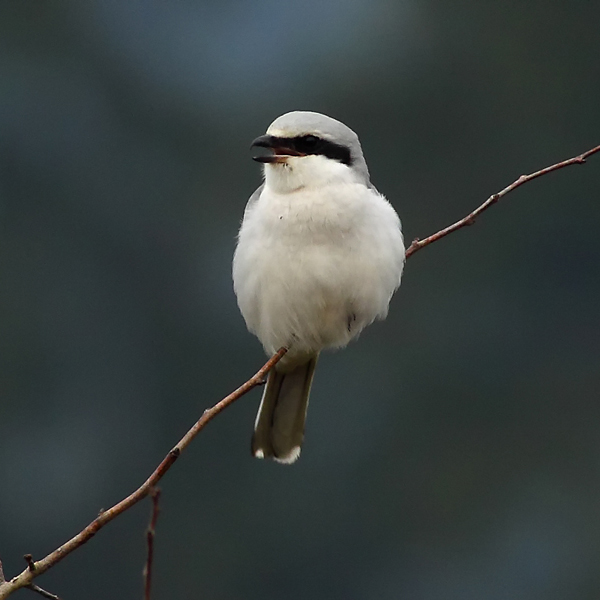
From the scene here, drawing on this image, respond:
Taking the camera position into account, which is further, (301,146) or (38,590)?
(301,146)

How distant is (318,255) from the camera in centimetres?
311

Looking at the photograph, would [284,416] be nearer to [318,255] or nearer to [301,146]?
[318,255]

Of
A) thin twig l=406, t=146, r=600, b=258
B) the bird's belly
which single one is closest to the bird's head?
the bird's belly

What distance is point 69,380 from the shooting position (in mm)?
15820

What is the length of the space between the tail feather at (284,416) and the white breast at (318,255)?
33 centimetres

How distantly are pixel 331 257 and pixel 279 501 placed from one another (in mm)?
12119

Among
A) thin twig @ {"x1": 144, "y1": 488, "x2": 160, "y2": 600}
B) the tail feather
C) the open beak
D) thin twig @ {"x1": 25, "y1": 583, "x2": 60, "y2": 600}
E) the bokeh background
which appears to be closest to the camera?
thin twig @ {"x1": 144, "y1": 488, "x2": 160, "y2": 600}

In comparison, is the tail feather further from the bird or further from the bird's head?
the bird's head

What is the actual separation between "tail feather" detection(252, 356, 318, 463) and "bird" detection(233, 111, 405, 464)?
299mm

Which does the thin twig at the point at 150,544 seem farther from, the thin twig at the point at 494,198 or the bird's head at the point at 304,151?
the bird's head at the point at 304,151

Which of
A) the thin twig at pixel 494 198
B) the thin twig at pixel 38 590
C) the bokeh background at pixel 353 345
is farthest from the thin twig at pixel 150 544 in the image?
the bokeh background at pixel 353 345

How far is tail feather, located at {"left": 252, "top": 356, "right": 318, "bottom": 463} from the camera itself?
140 inches

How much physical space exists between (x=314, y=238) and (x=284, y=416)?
2.21 feet

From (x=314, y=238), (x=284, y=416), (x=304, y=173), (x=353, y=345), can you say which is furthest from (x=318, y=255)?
(x=353, y=345)
